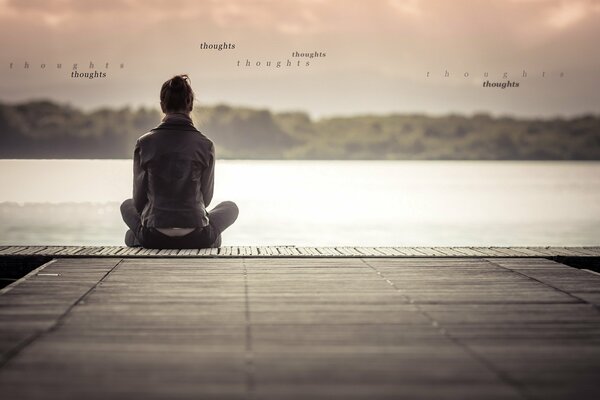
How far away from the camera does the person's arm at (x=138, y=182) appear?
18.2 ft

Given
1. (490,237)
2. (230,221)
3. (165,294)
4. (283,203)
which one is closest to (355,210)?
(283,203)

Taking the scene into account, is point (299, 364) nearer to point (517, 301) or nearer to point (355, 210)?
point (517, 301)

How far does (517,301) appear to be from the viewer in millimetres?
3719

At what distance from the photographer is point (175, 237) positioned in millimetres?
5574

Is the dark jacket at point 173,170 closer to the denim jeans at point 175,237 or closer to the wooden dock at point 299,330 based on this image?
the denim jeans at point 175,237

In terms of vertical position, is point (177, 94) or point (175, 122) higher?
point (177, 94)

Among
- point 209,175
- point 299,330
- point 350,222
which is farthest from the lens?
point 350,222

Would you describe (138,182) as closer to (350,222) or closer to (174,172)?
(174,172)

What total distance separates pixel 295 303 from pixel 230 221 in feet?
8.36

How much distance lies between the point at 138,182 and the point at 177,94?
64 cm

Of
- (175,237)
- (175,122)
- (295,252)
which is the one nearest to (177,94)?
(175,122)

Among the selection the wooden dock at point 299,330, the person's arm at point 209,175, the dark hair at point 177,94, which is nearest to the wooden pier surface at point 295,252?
the wooden dock at point 299,330

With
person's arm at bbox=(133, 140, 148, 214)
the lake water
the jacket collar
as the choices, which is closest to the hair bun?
the jacket collar

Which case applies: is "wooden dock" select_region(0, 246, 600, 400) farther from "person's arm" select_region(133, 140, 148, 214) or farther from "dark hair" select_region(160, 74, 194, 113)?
"dark hair" select_region(160, 74, 194, 113)
